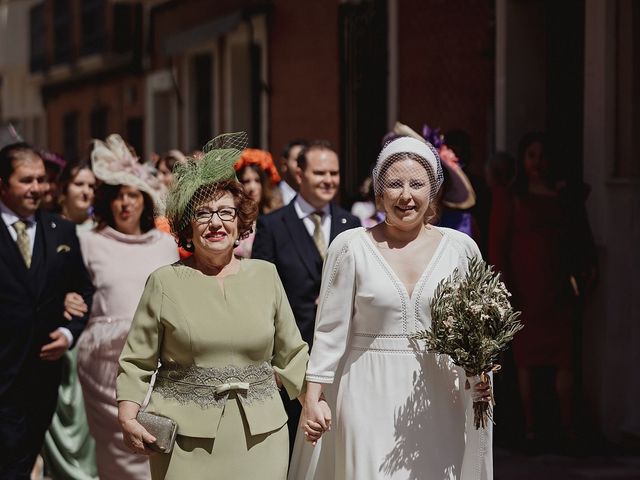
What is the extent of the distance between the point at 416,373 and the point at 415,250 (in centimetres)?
51

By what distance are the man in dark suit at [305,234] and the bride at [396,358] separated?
5.41 feet

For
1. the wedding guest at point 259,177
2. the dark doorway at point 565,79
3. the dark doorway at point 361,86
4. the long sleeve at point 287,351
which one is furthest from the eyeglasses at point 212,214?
the dark doorway at point 361,86

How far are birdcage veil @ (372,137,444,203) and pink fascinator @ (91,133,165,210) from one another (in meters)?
2.52

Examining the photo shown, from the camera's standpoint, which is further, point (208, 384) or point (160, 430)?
point (208, 384)

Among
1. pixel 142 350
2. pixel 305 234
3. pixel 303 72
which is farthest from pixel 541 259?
pixel 303 72

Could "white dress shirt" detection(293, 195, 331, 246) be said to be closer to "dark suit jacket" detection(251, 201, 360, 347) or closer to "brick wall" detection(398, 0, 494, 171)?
"dark suit jacket" detection(251, 201, 360, 347)

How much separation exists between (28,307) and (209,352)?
2.36m

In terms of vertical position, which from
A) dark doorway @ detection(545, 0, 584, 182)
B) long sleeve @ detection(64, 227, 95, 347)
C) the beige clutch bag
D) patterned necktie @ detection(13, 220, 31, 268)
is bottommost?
the beige clutch bag

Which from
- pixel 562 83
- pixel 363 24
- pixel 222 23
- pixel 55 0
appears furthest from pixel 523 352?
pixel 55 0

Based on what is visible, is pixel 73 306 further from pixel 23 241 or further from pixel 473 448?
pixel 473 448

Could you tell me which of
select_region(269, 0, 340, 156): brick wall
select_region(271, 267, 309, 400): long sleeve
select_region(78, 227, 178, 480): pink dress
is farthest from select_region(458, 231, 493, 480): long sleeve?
select_region(269, 0, 340, 156): brick wall

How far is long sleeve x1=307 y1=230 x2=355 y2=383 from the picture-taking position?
5.49 meters

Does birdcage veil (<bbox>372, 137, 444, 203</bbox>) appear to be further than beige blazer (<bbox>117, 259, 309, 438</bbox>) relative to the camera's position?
Yes

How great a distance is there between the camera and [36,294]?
732 cm
